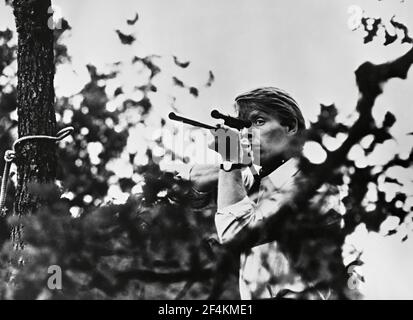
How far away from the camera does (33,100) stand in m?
1.86

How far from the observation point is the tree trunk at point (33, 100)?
1833mm

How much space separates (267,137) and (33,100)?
757mm

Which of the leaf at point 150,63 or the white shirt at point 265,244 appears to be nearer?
the white shirt at point 265,244

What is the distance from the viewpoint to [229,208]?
180 centimetres

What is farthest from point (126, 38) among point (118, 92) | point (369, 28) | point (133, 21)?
point (369, 28)

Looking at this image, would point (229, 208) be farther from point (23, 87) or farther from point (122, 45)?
point (23, 87)

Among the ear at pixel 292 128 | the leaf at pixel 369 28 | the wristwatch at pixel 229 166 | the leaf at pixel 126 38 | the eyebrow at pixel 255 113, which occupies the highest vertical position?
the leaf at pixel 126 38

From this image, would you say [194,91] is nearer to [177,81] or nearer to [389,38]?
[177,81]

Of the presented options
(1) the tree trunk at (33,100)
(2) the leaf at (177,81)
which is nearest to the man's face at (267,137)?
(2) the leaf at (177,81)

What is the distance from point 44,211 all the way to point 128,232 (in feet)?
0.90

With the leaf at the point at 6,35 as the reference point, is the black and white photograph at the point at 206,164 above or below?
below

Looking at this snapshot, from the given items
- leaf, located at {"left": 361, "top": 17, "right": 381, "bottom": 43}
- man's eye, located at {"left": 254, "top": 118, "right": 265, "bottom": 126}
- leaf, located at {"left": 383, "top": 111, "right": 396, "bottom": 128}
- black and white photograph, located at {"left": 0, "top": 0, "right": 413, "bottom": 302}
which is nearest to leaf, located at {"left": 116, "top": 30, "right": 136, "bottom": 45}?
black and white photograph, located at {"left": 0, "top": 0, "right": 413, "bottom": 302}

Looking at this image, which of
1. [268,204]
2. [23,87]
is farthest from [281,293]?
[23,87]

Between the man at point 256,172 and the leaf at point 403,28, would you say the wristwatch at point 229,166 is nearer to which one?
the man at point 256,172
